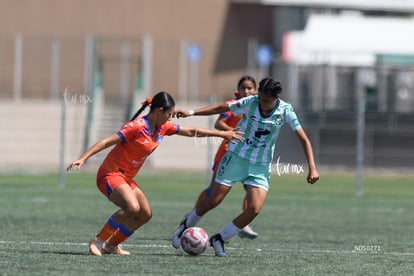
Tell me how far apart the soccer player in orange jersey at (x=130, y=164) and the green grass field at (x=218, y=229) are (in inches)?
11.6

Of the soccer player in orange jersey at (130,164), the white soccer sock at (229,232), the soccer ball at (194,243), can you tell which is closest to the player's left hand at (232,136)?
the soccer player in orange jersey at (130,164)

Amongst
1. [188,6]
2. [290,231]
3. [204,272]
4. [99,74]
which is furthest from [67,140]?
[204,272]

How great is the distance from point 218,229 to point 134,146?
433 cm

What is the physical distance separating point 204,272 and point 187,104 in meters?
27.5

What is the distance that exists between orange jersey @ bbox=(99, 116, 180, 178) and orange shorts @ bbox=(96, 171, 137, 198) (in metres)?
0.04

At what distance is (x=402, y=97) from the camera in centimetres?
3647

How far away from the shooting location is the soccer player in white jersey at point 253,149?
1258cm

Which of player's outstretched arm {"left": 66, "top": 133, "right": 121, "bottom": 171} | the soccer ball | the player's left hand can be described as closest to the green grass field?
the soccer ball

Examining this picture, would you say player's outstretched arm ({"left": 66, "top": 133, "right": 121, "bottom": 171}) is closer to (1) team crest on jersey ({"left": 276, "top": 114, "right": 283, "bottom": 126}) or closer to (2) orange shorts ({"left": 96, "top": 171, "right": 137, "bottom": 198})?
(2) orange shorts ({"left": 96, "top": 171, "right": 137, "bottom": 198})

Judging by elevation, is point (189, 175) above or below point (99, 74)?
below

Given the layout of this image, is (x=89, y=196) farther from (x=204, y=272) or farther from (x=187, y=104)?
(x=187, y=104)

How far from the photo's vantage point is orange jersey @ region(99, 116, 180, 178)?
12227 millimetres

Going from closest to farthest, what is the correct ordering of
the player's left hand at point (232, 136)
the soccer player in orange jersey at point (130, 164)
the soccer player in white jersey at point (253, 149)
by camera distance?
1. the soccer player in orange jersey at point (130, 164)
2. the player's left hand at point (232, 136)
3. the soccer player in white jersey at point (253, 149)

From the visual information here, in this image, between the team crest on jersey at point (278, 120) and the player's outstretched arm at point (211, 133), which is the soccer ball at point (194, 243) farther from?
the team crest on jersey at point (278, 120)
